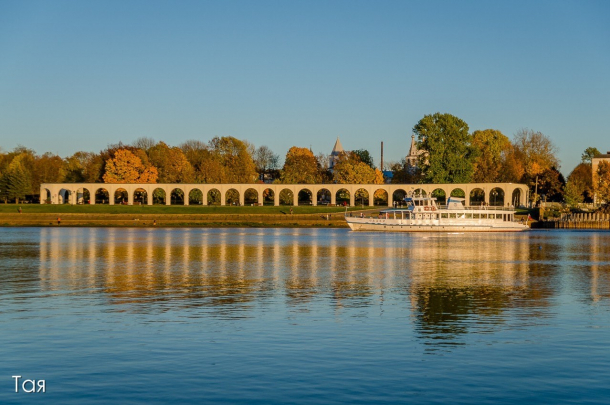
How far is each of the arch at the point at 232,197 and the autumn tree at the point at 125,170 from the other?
15.7m

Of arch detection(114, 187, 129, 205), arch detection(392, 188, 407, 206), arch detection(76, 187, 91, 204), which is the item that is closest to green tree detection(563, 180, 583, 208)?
arch detection(392, 188, 407, 206)

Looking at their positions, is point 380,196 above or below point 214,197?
above

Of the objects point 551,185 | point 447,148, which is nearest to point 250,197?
point 447,148

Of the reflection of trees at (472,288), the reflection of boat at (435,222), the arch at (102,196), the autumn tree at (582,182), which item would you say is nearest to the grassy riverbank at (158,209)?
the arch at (102,196)

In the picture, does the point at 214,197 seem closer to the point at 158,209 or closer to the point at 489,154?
the point at 158,209

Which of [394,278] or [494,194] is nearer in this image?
[394,278]

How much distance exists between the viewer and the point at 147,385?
56.7ft

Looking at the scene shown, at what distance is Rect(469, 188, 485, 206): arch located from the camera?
5407 inches

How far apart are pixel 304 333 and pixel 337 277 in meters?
17.6

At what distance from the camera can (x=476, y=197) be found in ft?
463

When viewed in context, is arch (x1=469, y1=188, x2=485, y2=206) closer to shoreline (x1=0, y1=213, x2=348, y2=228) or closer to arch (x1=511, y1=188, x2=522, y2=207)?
arch (x1=511, y1=188, x2=522, y2=207)

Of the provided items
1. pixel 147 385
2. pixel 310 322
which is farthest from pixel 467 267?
pixel 147 385

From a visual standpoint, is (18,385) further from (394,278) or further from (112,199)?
(112,199)

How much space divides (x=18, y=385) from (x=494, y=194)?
12847 cm
